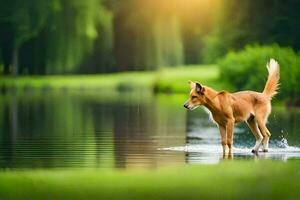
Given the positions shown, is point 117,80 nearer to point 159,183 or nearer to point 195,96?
point 195,96

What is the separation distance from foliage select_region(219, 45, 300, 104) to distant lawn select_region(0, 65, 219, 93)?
7.32m

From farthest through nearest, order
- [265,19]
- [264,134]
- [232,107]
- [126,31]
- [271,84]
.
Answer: [126,31] → [265,19] → [271,84] → [264,134] → [232,107]

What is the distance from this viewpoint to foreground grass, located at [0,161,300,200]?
832 centimetres

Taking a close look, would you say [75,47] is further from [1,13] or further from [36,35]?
Result: [1,13]

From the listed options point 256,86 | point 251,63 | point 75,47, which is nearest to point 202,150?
point 256,86

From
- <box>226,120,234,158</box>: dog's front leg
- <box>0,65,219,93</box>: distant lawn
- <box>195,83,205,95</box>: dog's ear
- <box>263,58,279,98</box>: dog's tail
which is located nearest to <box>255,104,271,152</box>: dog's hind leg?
<box>263,58,279,98</box>: dog's tail

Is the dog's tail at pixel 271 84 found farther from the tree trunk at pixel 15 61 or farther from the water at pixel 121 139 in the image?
the tree trunk at pixel 15 61

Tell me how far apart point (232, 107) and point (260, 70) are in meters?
20.0

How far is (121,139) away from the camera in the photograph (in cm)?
1614

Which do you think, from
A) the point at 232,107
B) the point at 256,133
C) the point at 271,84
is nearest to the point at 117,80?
the point at 271,84

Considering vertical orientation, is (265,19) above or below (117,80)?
above

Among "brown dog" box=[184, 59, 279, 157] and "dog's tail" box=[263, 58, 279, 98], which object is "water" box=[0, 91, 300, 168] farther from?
"dog's tail" box=[263, 58, 279, 98]

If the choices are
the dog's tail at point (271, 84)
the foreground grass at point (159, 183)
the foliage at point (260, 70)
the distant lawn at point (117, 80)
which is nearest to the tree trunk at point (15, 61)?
the distant lawn at point (117, 80)

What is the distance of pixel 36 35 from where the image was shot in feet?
158
